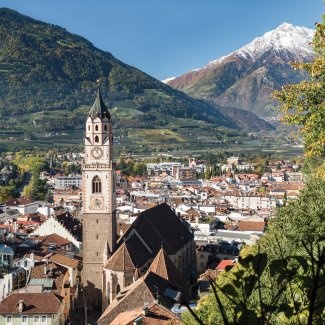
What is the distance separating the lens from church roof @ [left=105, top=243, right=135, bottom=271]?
32.0 m

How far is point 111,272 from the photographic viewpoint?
106 ft

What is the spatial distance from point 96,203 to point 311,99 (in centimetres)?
2471

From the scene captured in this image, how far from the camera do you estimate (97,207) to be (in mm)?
35906

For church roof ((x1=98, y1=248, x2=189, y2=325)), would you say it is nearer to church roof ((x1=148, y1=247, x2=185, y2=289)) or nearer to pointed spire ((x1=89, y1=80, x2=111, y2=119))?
church roof ((x1=148, y1=247, x2=185, y2=289))

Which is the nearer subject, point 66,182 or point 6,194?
point 6,194

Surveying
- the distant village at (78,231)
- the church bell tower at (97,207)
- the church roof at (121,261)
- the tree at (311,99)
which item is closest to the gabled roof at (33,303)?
the distant village at (78,231)

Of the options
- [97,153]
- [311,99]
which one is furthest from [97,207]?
[311,99]

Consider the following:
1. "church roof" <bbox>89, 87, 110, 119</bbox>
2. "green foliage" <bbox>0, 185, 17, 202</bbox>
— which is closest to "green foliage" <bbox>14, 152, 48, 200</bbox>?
"green foliage" <bbox>0, 185, 17, 202</bbox>

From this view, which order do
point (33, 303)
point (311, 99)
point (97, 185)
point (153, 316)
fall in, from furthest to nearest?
point (97, 185)
point (33, 303)
point (153, 316)
point (311, 99)

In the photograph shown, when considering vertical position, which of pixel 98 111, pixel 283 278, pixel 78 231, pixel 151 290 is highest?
pixel 98 111

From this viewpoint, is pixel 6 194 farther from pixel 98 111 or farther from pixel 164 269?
pixel 164 269

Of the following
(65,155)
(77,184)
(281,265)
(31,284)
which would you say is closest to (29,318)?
(31,284)

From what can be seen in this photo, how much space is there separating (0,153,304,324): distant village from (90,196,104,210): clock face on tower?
13.7 feet

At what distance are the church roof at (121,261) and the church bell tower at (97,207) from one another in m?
2.00
